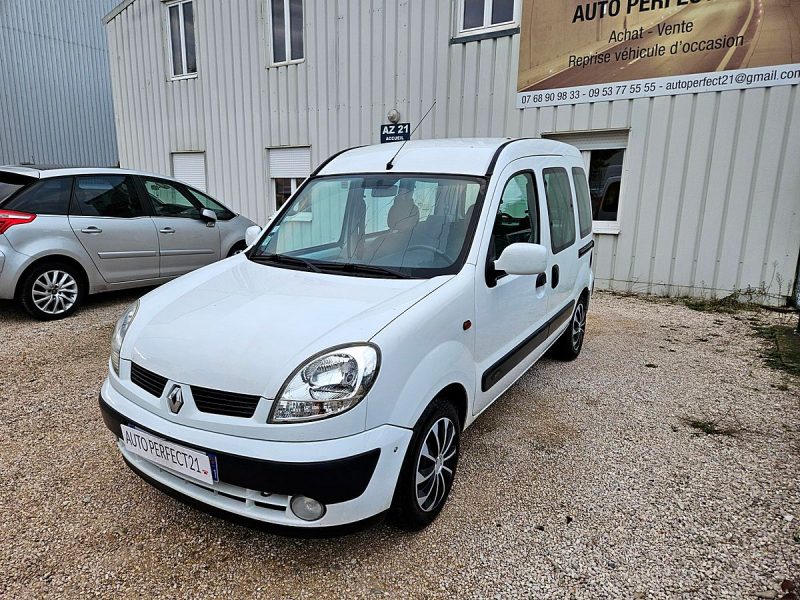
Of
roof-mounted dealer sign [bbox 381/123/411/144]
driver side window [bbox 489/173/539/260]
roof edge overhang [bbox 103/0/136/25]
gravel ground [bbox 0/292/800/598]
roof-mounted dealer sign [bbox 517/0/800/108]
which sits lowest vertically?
gravel ground [bbox 0/292/800/598]

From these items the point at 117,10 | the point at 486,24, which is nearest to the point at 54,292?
the point at 486,24

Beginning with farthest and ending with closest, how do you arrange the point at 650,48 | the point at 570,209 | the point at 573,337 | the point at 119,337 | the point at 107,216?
the point at 650,48
the point at 107,216
the point at 573,337
the point at 570,209
the point at 119,337

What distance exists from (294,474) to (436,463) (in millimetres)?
799

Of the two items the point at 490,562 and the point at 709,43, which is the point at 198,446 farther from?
the point at 709,43

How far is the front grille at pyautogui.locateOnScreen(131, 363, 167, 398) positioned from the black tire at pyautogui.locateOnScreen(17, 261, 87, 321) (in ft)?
14.0

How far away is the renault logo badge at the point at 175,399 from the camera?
2.10 meters

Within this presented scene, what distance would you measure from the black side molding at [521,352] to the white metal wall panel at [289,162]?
721 cm

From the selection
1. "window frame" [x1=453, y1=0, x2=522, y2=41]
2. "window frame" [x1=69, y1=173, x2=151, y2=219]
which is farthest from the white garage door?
"window frame" [x1=453, y1=0, x2=522, y2=41]

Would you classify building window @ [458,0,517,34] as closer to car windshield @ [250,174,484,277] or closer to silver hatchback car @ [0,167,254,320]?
silver hatchback car @ [0,167,254,320]

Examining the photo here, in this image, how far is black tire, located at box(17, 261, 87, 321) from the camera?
5598 mm

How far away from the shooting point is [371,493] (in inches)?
80.9

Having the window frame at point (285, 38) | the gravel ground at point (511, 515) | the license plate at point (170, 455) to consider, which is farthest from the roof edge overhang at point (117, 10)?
the license plate at point (170, 455)

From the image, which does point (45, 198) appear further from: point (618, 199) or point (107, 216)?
point (618, 199)

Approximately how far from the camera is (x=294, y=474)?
193 cm
